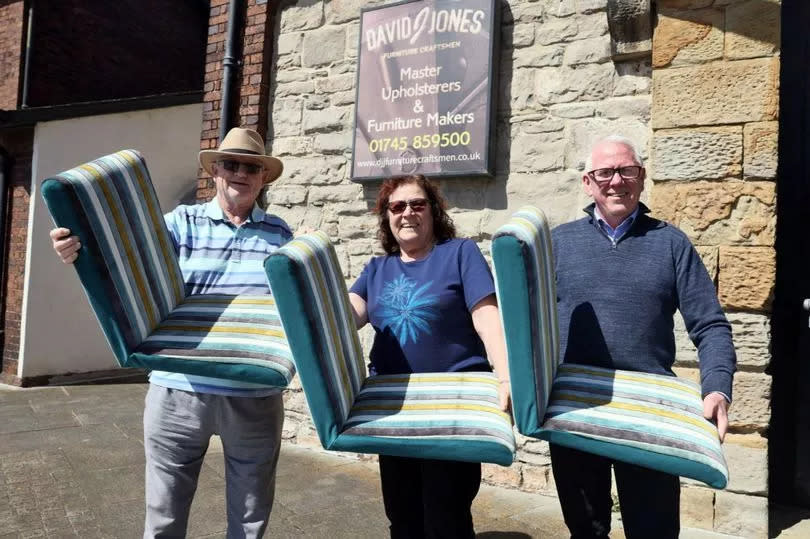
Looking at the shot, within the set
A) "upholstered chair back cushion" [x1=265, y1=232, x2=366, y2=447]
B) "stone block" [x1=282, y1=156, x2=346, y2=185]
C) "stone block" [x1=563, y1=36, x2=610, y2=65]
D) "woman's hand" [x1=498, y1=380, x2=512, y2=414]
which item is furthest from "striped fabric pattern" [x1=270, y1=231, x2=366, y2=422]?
"stone block" [x1=282, y1=156, x2=346, y2=185]

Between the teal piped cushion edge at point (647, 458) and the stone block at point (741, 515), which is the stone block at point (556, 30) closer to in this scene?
the stone block at point (741, 515)

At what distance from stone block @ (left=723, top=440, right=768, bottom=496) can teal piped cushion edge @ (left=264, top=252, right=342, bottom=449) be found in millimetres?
2401

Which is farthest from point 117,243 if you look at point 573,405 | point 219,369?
point 573,405

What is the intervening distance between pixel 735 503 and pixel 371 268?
2.34 metres

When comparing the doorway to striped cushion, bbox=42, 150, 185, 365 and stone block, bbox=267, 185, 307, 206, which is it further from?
striped cushion, bbox=42, 150, 185, 365

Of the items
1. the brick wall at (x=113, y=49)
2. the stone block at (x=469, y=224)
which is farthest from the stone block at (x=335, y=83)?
the brick wall at (x=113, y=49)

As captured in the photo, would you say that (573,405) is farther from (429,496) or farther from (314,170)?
(314,170)

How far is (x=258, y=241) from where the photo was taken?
6.46 feet

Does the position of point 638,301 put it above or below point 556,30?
below

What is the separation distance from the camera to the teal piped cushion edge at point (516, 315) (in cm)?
A: 136

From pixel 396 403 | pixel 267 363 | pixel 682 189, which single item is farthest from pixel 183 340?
pixel 682 189

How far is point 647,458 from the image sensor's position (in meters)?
1.36

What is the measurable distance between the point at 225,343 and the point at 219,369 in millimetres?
85

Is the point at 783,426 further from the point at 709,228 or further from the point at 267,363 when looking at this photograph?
the point at 267,363
